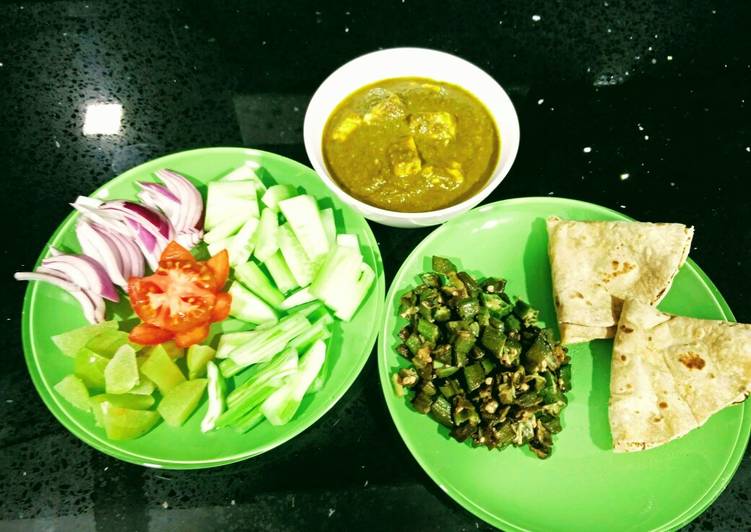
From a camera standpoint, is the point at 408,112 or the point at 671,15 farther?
the point at 671,15

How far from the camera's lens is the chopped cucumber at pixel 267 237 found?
2619mm

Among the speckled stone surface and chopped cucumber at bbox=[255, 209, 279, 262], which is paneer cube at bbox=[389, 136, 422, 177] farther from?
chopped cucumber at bbox=[255, 209, 279, 262]

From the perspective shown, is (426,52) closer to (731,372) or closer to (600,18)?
(600,18)

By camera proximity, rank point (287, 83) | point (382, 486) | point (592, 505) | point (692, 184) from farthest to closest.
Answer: point (287, 83) < point (692, 184) < point (382, 486) < point (592, 505)

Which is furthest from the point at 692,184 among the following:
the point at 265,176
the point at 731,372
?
the point at 265,176

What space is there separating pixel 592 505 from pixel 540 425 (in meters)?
0.37

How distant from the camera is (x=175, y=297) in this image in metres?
2.37

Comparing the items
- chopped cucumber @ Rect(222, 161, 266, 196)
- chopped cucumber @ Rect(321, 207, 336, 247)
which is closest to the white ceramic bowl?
chopped cucumber @ Rect(321, 207, 336, 247)

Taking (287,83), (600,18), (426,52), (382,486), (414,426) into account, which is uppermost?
(600,18)

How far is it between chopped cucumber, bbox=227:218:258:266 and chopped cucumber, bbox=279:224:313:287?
139 mm

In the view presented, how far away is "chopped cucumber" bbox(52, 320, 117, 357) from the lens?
2420 mm

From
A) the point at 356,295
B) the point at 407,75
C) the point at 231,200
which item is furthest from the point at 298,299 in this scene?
the point at 407,75

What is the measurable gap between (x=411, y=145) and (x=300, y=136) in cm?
83

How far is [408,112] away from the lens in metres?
2.77
